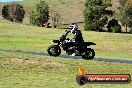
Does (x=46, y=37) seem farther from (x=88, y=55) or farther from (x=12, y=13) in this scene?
(x=12, y=13)

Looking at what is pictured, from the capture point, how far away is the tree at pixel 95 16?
409 feet

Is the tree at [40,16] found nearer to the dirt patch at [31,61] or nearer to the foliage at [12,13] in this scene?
the foliage at [12,13]

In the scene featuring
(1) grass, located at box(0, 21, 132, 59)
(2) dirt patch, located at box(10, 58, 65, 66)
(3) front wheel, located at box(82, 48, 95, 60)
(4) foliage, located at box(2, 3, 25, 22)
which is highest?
(2) dirt patch, located at box(10, 58, 65, 66)

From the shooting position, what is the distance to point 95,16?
422ft

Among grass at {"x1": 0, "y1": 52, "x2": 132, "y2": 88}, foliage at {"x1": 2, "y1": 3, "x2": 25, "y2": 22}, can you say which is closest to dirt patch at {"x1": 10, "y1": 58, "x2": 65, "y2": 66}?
grass at {"x1": 0, "y1": 52, "x2": 132, "y2": 88}

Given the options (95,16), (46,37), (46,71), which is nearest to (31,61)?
(46,71)

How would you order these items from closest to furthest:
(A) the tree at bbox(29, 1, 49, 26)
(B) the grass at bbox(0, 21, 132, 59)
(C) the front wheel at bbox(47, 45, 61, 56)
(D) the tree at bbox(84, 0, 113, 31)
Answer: (C) the front wheel at bbox(47, 45, 61, 56)
(B) the grass at bbox(0, 21, 132, 59)
(D) the tree at bbox(84, 0, 113, 31)
(A) the tree at bbox(29, 1, 49, 26)

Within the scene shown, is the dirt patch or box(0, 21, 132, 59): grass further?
box(0, 21, 132, 59): grass

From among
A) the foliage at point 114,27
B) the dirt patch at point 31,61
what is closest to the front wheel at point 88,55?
the dirt patch at point 31,61

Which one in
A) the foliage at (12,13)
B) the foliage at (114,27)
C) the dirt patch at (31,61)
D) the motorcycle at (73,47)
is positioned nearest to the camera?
the dirt patch at (31,61)

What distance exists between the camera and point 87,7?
129875mm

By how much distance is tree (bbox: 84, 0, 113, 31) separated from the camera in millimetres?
124812

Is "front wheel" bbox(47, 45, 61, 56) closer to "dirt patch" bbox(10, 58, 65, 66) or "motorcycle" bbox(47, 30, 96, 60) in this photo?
"motorcycle" bbox(47, 30, 96, 60)

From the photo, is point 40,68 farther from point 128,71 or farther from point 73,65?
point 128,71
